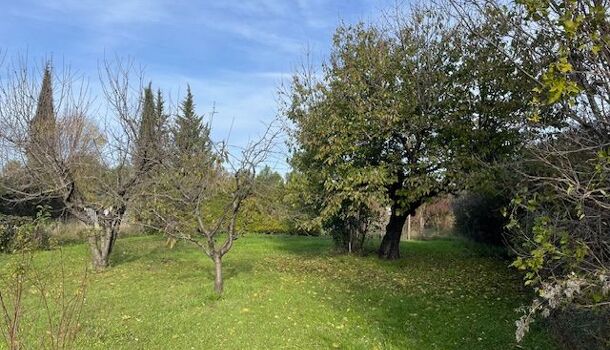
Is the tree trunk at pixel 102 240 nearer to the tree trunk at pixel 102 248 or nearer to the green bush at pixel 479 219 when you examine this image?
the tree trunk at pixel 102 248

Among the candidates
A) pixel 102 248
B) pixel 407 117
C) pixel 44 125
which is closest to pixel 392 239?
pixel 407 117

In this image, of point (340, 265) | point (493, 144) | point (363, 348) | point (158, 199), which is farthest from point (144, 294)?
point (493, 144)

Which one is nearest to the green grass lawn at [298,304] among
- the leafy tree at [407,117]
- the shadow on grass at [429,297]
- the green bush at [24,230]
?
the shadow on grass at [429,297]

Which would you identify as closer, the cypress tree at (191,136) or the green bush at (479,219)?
the cypress tree at (191,136)

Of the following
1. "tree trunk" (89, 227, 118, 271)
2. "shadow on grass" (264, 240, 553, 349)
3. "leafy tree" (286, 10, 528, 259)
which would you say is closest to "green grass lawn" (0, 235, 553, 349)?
"shadow on grass" (264, 240, 553, 349)

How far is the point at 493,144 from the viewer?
12.3 metres

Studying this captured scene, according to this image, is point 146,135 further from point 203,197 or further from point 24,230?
point 24,230

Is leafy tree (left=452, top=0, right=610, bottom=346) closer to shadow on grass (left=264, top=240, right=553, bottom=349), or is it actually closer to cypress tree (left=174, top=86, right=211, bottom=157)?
shadow on grass (left=264, top=240, right=553, bottom=349)

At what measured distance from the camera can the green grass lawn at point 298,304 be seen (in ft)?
22.5

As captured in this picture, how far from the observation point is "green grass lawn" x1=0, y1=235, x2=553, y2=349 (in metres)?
6.84

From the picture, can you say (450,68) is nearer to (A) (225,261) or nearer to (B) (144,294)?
(A) (225,261)

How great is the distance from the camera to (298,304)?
28.9ft

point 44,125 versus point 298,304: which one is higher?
point 44,125

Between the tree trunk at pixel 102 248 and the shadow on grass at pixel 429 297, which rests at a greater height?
the tree trunk at pixel 102 248
